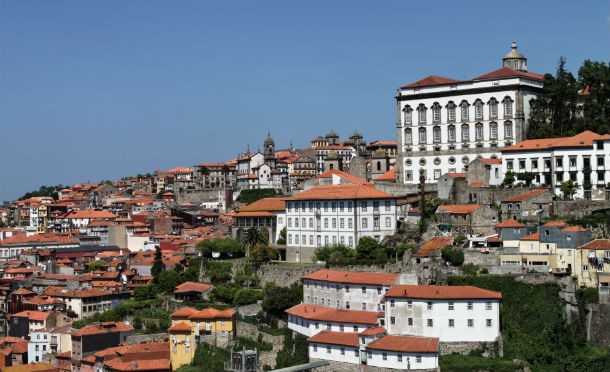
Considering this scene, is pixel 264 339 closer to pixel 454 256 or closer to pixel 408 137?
pixel 454 256

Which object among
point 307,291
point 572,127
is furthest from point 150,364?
point 572,127

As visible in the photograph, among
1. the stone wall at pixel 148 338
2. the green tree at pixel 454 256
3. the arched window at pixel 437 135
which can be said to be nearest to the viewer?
the green tree at pixel 454 256

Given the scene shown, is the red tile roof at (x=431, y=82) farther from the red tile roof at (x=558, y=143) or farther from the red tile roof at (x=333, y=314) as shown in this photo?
the red tile roof at (x=333, y=314)

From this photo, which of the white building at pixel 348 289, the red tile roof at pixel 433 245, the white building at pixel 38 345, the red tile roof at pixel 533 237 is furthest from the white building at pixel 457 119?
the white building at pixel 38 345

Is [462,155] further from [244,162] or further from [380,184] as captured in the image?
[244,162]

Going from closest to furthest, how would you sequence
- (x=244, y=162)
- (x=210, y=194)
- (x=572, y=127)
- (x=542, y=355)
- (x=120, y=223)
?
(x=542, y=355), (x=572, y=127), (x=120, y=223), (x=210, y=194), (x=244, y=162)

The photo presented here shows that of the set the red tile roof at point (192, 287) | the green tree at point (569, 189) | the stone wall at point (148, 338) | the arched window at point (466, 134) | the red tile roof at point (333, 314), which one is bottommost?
the stone wall at point (148, 338)
